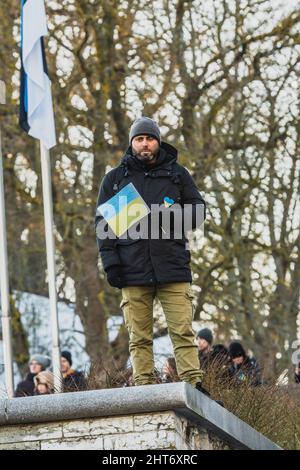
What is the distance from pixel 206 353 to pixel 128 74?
10.2 metres

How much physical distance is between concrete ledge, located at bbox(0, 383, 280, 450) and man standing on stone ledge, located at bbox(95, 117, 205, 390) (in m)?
1.00

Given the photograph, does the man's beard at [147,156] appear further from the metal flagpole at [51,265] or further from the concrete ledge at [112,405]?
the metal flagpole at [51,265]

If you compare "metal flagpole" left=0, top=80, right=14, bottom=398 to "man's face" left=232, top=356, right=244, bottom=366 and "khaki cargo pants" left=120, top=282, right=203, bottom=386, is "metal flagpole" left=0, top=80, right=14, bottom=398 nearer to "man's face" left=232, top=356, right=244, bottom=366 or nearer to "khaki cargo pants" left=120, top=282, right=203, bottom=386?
"man's face" left=232, top=356, right=244, bottom=366

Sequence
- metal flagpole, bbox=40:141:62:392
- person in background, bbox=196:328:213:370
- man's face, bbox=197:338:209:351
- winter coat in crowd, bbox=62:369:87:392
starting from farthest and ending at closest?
metal flagpole, bbox=40:141:62:392
man's face, bbox=197:338:209:351
person in background, bbox=196:328:213:370
winter coat in crowd, bbox=62:369:87:392

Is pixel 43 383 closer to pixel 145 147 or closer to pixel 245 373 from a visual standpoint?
pixel 245 373

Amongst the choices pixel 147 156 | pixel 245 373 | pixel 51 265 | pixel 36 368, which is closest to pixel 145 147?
pixel 147 156

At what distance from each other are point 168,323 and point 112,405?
146cm

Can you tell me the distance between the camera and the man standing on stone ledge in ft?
33.3

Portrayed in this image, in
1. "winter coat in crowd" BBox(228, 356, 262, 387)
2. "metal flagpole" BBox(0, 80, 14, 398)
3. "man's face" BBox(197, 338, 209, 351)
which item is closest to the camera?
"winter coat in crowd" BBox(228, 356, 262, 387)

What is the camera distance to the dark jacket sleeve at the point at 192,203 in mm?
10305

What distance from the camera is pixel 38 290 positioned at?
2744 centimetres

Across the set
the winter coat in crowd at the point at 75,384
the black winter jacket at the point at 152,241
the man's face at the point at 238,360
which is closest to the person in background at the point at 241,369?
the man's face at the point at 238,360

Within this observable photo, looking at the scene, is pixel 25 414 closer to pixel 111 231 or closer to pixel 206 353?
pixel 111 231

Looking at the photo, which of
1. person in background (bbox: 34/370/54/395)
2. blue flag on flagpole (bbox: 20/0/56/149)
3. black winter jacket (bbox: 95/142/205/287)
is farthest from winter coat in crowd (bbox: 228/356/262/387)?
blue flag on flagpole (bbox: 20/0/56/149)
